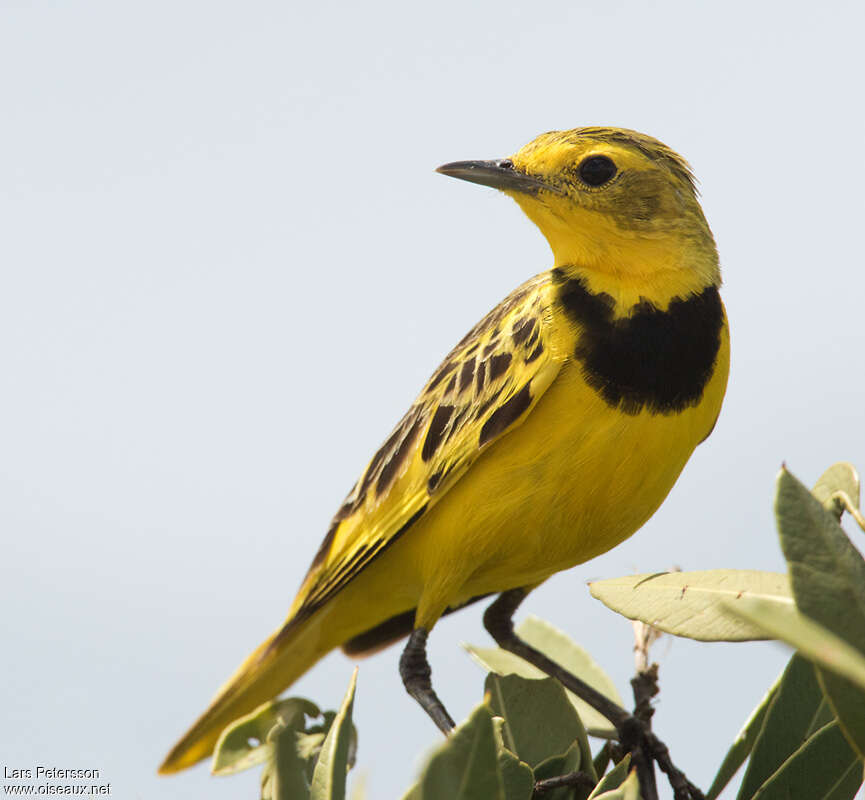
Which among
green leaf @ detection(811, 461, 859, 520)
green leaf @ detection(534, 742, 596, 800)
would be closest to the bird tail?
green leaf @ detection(534, 742, 596, 800)

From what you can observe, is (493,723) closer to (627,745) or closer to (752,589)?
(752,589)

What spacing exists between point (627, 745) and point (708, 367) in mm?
1364

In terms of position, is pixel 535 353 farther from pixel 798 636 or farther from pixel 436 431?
pixel 798 636

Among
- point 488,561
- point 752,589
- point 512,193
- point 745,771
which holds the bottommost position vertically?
point 745,771

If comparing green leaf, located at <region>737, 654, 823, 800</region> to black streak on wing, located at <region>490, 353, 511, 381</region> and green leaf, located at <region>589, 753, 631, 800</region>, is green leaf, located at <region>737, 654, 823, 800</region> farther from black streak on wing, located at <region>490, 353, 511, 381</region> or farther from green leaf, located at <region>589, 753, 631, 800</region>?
black streak on wing, located at <region>490, 353, 511, 381</region>

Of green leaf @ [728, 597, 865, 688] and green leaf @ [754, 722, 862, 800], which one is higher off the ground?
green leaf @ [728, 597, 865, 688]

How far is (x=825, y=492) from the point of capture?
2471mm

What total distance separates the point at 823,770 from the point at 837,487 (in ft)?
2.05

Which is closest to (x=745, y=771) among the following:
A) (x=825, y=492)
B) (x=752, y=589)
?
(x=825, y=492)

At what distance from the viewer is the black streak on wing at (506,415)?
384cm

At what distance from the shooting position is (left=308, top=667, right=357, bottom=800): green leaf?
2.00m

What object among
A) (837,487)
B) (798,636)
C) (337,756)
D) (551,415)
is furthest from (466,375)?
(798,636)

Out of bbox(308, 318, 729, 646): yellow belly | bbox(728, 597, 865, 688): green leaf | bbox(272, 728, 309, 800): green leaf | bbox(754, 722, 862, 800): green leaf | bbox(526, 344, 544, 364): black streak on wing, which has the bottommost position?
bbox(754, 722, 862, 800): green leaf

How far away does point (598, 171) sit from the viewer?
4.33 m
